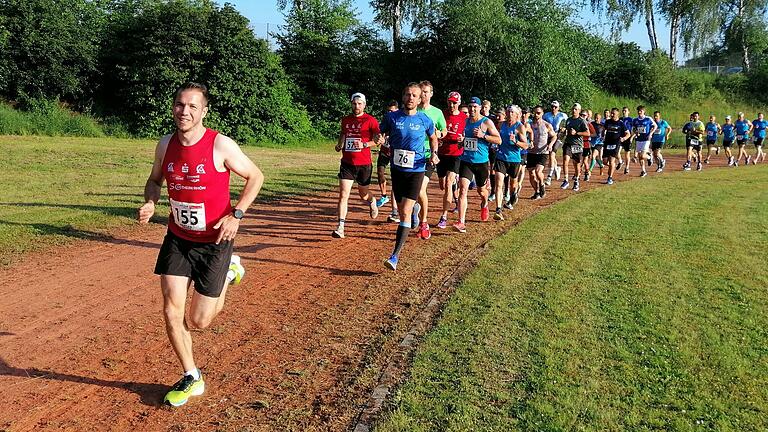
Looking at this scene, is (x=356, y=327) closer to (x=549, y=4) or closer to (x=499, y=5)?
(x=499, y=5)

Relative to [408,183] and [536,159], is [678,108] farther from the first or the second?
[408,183]

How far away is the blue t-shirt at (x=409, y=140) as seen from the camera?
26.7ft

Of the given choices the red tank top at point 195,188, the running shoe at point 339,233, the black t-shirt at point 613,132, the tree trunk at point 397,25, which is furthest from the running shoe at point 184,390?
the tree trunk at point 397,25

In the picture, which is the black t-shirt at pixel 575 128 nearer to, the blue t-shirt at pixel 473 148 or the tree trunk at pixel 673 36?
the blue t-shirt at pixel 473 148

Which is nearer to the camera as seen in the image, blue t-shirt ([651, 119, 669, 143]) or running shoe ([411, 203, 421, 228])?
running shoe ([411, 203, 421, 228])

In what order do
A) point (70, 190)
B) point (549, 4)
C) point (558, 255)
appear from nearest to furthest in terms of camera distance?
1. point (558, 255)
2. point (70, 190)
3. point (549, 4)

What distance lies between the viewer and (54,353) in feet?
17.0

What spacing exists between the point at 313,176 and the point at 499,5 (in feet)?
68.5

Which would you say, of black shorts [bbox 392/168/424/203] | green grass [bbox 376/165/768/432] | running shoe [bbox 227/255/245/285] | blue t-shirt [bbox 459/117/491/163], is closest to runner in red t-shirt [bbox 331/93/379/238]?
blue t-shirt [bbox 459/117/491/163]

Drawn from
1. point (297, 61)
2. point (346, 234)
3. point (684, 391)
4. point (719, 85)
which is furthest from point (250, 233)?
point (719, 85)

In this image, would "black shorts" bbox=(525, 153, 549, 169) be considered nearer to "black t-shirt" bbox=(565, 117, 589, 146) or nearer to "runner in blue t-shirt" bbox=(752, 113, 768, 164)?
"black t-shirt" bbox=(565, 117, 589, 146)

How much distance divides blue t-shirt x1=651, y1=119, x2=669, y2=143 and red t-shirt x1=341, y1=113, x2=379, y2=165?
14.1 m

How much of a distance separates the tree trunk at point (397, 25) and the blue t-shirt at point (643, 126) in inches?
838

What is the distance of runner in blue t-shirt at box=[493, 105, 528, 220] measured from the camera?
11.9 m
